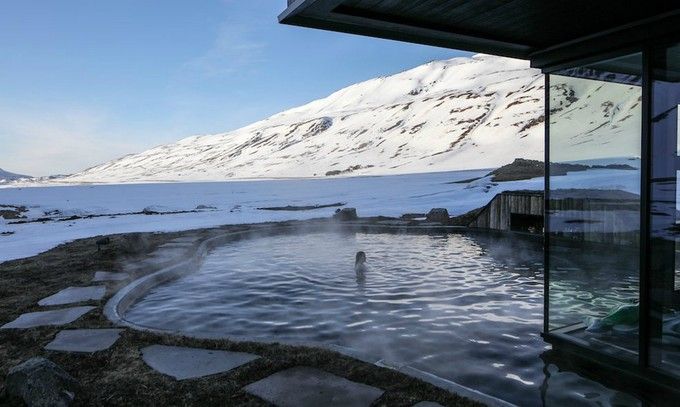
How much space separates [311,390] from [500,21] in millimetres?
3515

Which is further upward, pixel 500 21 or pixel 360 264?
pixel 500 21

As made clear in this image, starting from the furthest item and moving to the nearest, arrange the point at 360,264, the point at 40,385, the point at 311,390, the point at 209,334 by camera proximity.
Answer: the point at 360,264 → the point at 209,334 → the point at 311,390 → the point at 40,385

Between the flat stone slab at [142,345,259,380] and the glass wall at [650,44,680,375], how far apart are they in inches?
142

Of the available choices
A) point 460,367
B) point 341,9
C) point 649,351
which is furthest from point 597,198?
point 341,9

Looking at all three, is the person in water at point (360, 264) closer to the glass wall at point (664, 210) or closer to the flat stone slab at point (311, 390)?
the flat stone slab at point (311, 390)

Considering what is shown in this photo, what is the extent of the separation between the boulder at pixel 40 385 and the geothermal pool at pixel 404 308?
2.18 m

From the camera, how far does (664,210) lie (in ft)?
13.8

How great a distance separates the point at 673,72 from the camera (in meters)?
4.07

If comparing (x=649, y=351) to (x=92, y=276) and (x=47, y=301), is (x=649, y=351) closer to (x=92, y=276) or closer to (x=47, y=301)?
(x=47, y=301)

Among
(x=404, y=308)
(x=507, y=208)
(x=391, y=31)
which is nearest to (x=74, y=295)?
(x=404, y=308)

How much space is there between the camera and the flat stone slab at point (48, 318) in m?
5.82

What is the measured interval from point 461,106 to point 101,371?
177 meters

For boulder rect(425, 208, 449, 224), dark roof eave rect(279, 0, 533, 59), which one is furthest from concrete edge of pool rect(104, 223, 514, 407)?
dark roof eave rect(279, 0, 533, 59)

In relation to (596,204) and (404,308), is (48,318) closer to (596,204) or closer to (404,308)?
(404,308)
